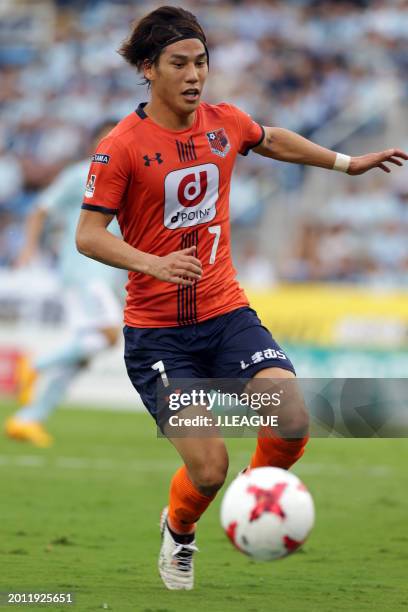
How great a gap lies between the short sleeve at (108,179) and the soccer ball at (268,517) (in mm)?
1419

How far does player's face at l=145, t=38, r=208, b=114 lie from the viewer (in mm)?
5570

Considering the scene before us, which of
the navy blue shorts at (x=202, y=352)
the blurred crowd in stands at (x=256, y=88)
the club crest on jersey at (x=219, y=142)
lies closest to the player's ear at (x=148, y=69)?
the club crest on jersey at (x=219, y=142)

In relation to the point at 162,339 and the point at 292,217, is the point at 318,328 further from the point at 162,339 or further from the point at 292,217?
the point at 162,339

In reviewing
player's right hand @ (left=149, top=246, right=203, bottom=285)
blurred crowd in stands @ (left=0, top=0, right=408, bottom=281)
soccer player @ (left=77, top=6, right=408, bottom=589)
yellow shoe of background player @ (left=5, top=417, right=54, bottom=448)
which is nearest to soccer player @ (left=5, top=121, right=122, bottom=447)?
yellow shoe of background player @ (left=5, top=417, right=54, bottom=448)

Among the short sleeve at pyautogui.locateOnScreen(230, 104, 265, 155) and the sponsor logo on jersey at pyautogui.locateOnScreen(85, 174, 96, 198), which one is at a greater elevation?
the short sleeve at pyautogui.locateOnScreen(230, 104, 265, 155)

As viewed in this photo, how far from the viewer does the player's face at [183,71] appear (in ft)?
18.3

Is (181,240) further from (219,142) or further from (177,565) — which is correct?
(177,565)

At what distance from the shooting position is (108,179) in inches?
215

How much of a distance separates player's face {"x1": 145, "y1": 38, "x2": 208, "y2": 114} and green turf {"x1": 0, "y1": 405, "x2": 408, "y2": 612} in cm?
232

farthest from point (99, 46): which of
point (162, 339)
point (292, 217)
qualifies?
point (162, 339)

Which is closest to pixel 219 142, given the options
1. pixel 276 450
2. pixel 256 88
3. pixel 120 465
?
pixel 276 450

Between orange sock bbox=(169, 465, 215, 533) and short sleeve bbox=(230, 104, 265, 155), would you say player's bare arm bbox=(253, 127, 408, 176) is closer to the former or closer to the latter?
short sleeve bbox=(230, 104, 265, 155)

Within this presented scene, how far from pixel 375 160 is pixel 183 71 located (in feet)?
3.91

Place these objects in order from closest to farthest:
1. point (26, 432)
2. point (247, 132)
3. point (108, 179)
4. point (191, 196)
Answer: point (108, 179) < point (191, 196) < point (247, 132) < point (26, 432)
